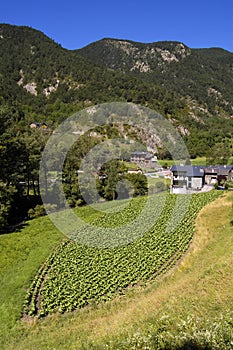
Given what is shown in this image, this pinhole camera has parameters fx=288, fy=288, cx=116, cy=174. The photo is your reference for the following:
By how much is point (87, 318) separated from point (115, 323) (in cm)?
318

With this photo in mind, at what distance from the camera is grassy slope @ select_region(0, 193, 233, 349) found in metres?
12.0

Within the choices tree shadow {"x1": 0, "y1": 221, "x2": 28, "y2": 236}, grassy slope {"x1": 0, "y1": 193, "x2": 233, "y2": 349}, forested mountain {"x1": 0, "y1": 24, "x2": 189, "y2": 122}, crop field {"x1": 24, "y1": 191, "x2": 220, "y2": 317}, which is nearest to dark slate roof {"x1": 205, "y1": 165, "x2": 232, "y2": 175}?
crop field {"x1": 24, "y1": 191, "x2": 220, "y2": 317}

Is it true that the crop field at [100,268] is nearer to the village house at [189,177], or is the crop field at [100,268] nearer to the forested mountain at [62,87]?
the village house at [189,177]

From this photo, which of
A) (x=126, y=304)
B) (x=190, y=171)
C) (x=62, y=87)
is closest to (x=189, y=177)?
(x=190, y=171)

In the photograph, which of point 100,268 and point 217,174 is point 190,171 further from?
point 100,268

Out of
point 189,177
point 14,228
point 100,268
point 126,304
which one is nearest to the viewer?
point 126,304

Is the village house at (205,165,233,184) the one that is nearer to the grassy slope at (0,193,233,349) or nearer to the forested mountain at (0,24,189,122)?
the grassy slope at (0,193,233,349)

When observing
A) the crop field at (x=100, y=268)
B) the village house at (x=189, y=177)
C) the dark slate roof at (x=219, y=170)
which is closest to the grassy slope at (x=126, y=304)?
the crop field at (x=100, y=268)

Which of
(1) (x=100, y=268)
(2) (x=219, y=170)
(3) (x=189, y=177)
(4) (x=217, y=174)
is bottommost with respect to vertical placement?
(1) (x=100, y=268)

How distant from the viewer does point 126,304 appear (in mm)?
17297

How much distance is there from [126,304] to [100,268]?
18.6 ft

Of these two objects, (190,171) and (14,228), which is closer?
(14,228)

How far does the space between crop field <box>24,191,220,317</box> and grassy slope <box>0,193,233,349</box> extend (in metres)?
0.99

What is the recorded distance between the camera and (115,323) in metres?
13.9
